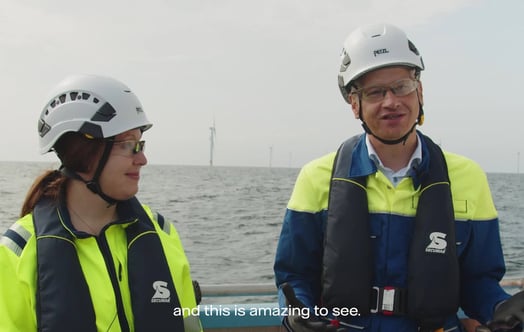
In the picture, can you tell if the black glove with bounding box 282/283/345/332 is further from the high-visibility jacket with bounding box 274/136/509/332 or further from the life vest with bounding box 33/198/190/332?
the life vest with bounding box 33/198/190/332

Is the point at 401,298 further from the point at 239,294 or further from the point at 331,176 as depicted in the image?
the point at 239,294

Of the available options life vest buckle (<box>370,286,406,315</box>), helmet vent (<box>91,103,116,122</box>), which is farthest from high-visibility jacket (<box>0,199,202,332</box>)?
life vest buckle (<box>370,286,406,315</box>)

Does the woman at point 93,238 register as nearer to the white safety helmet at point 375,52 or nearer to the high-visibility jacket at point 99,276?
the high-visibility jacket at point 99,276

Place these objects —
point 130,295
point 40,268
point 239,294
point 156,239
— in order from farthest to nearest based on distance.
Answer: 1. point 239,294
2. point 156,239
3. point 130,295
4. point 40,268

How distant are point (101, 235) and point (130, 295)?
0.31 meters

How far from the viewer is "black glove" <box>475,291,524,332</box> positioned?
2172 mm

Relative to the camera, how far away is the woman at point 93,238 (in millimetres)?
2178

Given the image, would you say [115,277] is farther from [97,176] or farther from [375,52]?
[375,52]

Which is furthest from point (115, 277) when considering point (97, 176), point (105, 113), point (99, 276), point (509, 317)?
point (509, 317)

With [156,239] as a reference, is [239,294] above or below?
below

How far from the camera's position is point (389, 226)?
2469 millimetres

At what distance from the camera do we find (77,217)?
248 cm

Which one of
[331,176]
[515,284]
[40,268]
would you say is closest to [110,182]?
[40,268]

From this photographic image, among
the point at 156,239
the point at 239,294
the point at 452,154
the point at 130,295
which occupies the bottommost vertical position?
the point at 239,294
